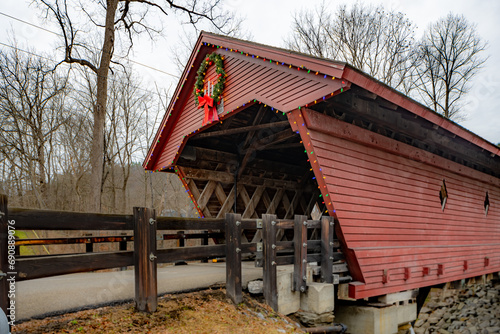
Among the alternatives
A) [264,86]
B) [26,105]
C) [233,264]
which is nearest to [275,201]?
[264,86]

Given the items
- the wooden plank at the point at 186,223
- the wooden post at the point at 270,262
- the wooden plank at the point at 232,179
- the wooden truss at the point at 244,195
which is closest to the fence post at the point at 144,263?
the wooden plank at the point at 186,223

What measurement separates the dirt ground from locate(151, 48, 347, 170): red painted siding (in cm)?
349

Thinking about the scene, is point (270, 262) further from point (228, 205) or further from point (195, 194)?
point (228, 205)

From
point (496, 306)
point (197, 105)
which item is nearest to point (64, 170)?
point (197, 105)

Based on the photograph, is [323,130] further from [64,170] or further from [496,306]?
[64,170]

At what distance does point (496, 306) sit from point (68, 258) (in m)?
13.1

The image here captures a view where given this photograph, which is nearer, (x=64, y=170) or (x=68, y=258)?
(x=68, y=258)

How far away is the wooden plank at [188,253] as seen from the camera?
4711 millimetres

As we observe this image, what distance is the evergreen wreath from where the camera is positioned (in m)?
8.57

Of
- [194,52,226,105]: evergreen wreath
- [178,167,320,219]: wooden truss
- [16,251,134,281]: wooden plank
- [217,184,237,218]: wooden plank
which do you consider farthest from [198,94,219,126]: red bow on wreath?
Result: [16,251,134,281]: wooden plank

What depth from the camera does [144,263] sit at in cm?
440

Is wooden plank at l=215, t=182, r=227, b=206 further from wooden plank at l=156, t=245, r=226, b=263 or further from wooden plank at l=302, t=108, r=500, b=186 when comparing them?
wooden plank at l=156, t=245, r=226, b=263

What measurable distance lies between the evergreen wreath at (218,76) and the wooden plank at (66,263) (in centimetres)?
505

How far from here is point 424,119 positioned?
795 centimetres
